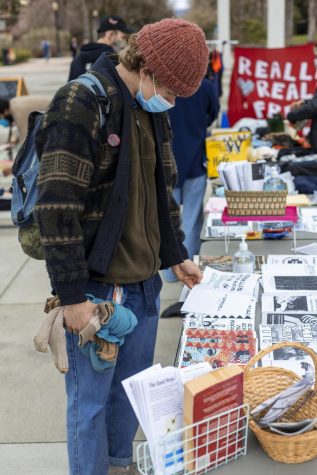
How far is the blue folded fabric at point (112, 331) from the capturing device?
1922 mm

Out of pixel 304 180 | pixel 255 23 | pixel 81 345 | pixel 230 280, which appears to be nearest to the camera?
pixel 81 345

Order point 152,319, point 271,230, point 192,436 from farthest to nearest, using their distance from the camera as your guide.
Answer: point 271,230 → point 152,319 → point 192,436

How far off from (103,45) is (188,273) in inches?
146

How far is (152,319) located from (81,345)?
39 cm

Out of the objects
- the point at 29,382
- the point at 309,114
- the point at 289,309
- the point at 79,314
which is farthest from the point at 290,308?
the point at 309,114

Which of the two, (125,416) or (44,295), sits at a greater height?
(125,416)

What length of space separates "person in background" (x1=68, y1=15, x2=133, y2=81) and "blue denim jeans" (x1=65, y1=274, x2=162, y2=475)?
383cm

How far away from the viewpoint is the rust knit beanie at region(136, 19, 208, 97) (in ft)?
5.97

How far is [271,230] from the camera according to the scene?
3.39 meters

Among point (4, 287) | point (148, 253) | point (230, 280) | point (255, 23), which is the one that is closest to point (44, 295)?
point (4, 287)

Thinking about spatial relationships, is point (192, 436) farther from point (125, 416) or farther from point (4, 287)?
point (4, 287)

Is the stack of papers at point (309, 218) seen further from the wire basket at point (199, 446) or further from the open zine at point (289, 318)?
the wire basket at point (199, 446)

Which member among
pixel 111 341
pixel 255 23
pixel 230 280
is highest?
pixel 111 341

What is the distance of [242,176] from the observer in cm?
304
